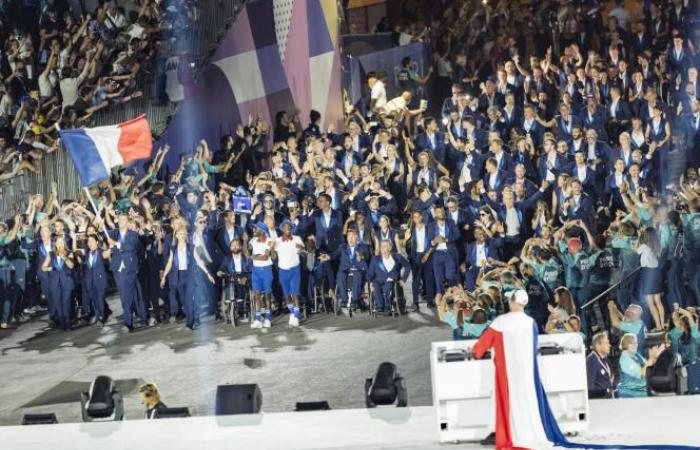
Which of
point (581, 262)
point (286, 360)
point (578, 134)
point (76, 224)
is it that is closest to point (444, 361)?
point (581, 262)

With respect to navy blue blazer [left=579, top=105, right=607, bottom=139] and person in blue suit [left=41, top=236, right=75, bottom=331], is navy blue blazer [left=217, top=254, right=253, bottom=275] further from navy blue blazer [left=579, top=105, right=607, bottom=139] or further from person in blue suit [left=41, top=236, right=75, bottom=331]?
navy blue blazer [left=579, top=105, right=607, bottom=139]

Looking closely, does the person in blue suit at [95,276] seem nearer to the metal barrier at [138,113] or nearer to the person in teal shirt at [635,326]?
the metal barrier at [138,113]

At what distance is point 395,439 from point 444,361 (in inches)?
26.9

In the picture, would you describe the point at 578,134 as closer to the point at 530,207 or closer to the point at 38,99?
the point at 530,207

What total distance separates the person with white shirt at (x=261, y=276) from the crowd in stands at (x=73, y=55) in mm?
4589

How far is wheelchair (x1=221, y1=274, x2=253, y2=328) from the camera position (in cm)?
1495

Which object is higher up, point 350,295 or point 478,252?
point 478,252

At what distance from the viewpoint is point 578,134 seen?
15.3 meters

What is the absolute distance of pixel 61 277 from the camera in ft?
51.1

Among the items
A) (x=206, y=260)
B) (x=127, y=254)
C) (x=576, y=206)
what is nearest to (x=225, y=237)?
(x=206, y=260)

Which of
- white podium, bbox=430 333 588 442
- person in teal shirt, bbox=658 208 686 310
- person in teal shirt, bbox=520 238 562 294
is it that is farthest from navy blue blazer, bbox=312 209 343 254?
white podium, bbox=430 333 588 442

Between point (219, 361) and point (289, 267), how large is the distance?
131cm

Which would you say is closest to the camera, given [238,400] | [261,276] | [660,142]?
[238,400]

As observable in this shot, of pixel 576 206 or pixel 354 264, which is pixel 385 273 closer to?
pixel 354 264
